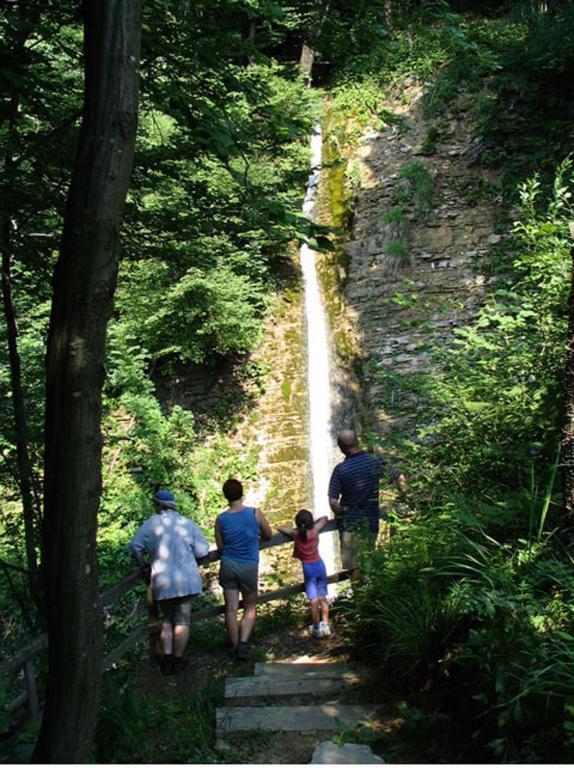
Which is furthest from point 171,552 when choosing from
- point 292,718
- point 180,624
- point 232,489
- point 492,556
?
point 492,556

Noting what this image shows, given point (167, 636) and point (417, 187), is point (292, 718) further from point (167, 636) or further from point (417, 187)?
point (417, 187)

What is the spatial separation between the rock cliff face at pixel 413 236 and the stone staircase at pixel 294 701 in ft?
20.9

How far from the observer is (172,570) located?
17.3ft

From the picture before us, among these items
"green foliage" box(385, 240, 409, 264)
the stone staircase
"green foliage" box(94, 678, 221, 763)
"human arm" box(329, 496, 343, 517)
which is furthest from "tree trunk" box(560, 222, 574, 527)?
"green foliage" box(385, 240, 409, 264)

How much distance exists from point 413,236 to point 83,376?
1232cm

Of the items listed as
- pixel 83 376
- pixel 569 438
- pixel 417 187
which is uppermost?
pixel 417 187

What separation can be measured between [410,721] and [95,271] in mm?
2644

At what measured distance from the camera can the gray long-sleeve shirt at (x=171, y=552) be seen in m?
5.22

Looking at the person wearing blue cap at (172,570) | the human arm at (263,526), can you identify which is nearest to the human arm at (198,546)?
the person wearing blue cap at (172,570)

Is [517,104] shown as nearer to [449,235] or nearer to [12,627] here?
[449,235]

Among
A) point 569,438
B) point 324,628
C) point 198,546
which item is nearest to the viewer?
point 569,438

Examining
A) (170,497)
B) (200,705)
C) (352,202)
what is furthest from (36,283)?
(352,202)

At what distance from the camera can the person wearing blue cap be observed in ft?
17.1

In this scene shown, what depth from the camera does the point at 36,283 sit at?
4887 mm
